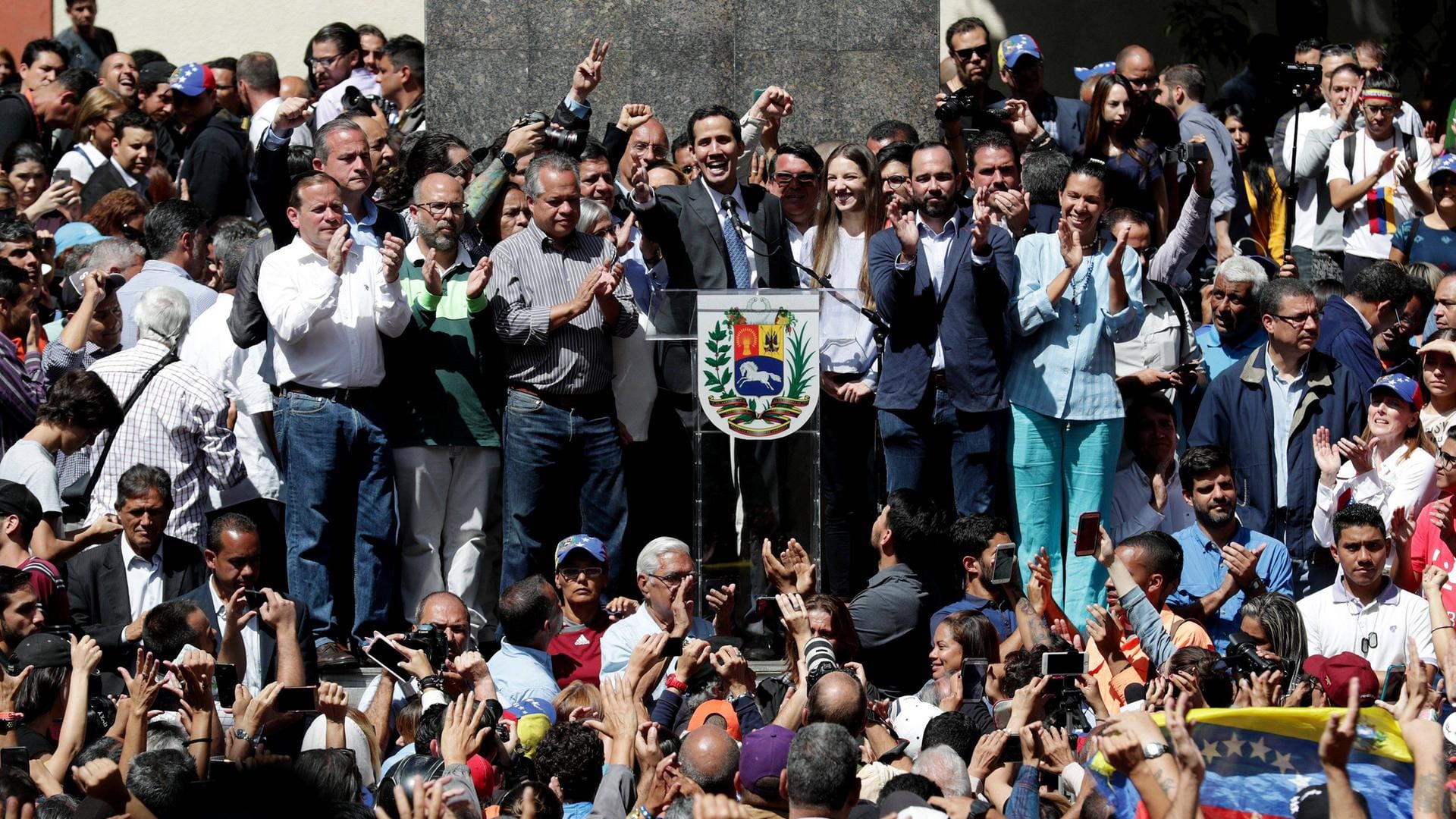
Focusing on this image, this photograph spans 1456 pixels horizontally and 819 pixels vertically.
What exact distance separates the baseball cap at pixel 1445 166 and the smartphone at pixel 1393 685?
14.9ft

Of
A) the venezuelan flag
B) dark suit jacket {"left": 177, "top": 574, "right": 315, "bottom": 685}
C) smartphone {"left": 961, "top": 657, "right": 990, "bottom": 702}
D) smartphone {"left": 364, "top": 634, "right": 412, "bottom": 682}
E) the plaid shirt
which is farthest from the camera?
the plaid shirt

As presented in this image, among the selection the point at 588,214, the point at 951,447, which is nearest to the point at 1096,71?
the point at 951,447

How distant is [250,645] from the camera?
332 inches

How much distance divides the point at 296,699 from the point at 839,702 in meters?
1.74

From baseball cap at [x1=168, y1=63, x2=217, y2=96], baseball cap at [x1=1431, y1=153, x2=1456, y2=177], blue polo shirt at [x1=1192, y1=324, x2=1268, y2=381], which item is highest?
baseball cap at [x1=168, y1=63, x2=217, y2=96]

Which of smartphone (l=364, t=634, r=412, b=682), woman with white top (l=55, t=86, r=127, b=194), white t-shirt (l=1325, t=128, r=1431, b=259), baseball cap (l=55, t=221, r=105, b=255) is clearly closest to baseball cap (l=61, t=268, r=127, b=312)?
baseball cap (l=55, t=221, r=105, b=255)

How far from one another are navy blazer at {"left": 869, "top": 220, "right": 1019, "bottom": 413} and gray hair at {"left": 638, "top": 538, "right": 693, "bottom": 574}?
3.99 feet

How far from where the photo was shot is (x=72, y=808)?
6383 millimetres

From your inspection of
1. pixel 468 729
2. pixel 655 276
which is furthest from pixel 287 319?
pixel 468 729

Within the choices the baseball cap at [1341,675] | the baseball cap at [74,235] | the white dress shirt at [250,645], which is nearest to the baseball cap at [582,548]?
the white dress shirt at [250,645]

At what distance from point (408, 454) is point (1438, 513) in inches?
165

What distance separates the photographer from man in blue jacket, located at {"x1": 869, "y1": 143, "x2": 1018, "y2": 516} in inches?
372

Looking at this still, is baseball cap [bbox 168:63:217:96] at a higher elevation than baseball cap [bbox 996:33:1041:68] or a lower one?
lower

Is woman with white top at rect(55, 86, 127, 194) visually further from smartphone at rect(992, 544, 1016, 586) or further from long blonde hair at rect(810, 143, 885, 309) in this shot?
smartphone at rect(992, 544, 1016, 586)
